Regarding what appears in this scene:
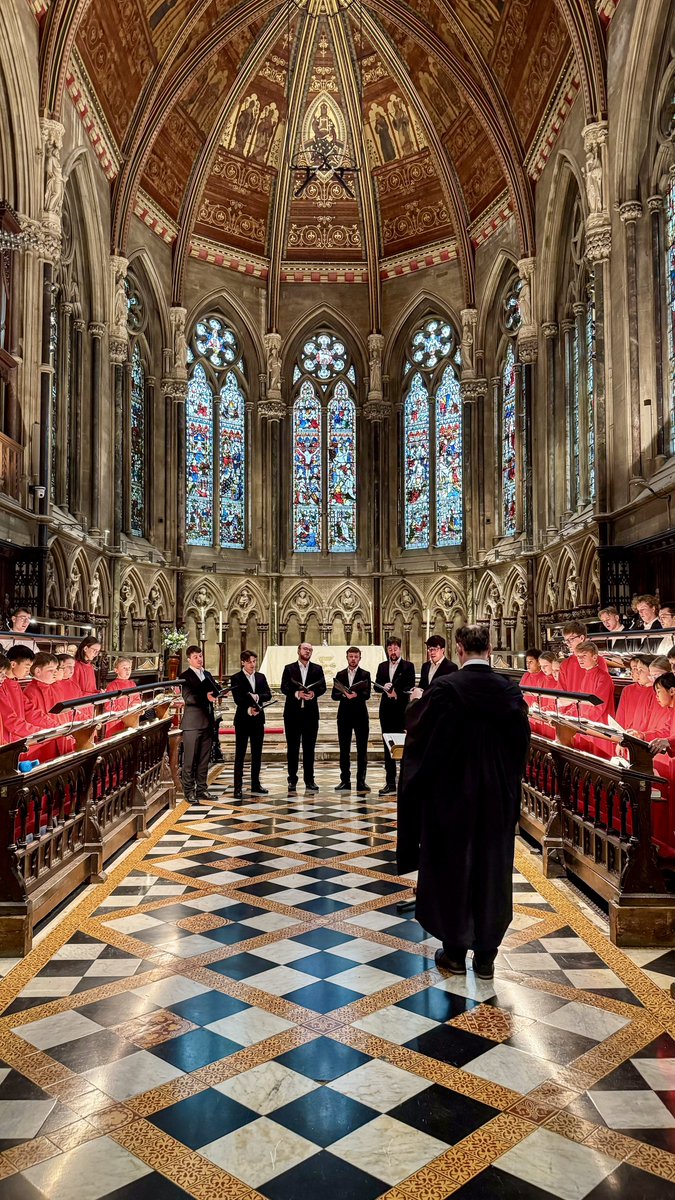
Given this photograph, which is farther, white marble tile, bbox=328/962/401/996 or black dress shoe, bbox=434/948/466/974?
black dress shoe, bbox=434/948/466/974

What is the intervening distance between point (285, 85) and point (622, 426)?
Answer: 14655 millimetres

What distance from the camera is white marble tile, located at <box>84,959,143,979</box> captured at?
14.1 ft

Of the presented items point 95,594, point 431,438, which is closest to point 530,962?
point 95,594

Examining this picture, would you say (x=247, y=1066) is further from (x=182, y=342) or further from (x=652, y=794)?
(x=182, y=342)

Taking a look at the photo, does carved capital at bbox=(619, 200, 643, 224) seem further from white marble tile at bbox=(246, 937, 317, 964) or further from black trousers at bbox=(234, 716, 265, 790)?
white marble tile at bbox=(246, 937, 317, 964)

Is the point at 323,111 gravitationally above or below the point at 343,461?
above

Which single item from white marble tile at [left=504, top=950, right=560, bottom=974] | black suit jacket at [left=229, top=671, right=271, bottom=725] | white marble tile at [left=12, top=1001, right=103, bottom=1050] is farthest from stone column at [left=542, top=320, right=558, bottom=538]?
white marble tile at [left=12, top=1001, right=103, bottom=1050]

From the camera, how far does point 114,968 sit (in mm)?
4387

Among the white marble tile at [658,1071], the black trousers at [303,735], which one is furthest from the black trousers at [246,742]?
the white marble tile at [658,1071]

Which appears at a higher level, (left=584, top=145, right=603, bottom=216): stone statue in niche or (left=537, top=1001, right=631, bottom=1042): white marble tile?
(left=584, top=145, right=603, bottom=216): stone statue in niche

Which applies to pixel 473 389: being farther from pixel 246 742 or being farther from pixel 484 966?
pixel 484 966

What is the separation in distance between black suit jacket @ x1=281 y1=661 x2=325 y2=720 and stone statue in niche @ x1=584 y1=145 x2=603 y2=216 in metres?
9.30

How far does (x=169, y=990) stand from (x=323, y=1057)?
1020 mm

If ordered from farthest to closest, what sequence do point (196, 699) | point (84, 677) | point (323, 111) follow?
point (323, 111) < point (196, 699) < point (84, 677)
